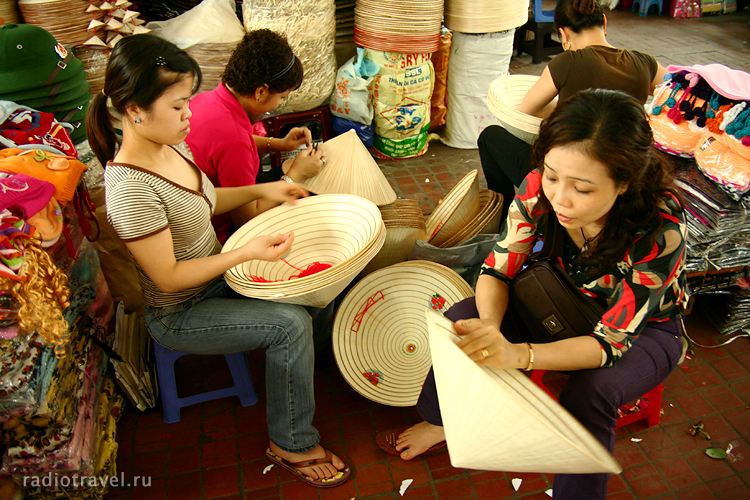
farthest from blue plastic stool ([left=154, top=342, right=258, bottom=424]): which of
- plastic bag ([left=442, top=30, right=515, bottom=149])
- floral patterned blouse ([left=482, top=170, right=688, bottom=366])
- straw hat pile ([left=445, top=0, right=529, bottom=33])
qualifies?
straw hat pile ([left=445, top=0, right=529, bottom=33])

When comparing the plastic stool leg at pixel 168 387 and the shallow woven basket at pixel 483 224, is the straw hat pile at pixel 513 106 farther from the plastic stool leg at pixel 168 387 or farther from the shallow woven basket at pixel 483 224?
the plastic stool leg at pixel 168 387

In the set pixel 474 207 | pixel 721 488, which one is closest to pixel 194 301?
pixel 474 207

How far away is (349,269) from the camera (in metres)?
1.57

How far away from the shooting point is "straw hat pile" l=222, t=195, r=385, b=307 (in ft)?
5.67

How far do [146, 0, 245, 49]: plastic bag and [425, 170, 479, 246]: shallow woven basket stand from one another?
6.17 feet

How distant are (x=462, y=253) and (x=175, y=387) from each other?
50.4 inches

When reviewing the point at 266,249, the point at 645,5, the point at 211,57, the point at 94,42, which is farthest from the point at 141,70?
the point at 645,5

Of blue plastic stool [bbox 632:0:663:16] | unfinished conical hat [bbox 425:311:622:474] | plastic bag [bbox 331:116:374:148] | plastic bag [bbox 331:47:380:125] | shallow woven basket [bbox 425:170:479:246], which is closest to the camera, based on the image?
unfinished conical hat [bbox 425:311:622:474]

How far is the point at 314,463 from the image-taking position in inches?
73.3

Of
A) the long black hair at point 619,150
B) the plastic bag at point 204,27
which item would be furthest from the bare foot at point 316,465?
the plastic bag at point 204,27

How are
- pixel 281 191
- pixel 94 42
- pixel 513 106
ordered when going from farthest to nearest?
pixel 94 42 → pixel 513 106 → pixel 281 191

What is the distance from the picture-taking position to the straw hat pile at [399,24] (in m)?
3.37

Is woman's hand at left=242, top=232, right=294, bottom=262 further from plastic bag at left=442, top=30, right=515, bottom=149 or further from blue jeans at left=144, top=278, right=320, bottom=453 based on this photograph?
plastic bag at left=442, top=30, right=515, bottom=149

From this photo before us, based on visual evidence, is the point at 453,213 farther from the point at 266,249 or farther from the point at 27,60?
the point at 27,60
